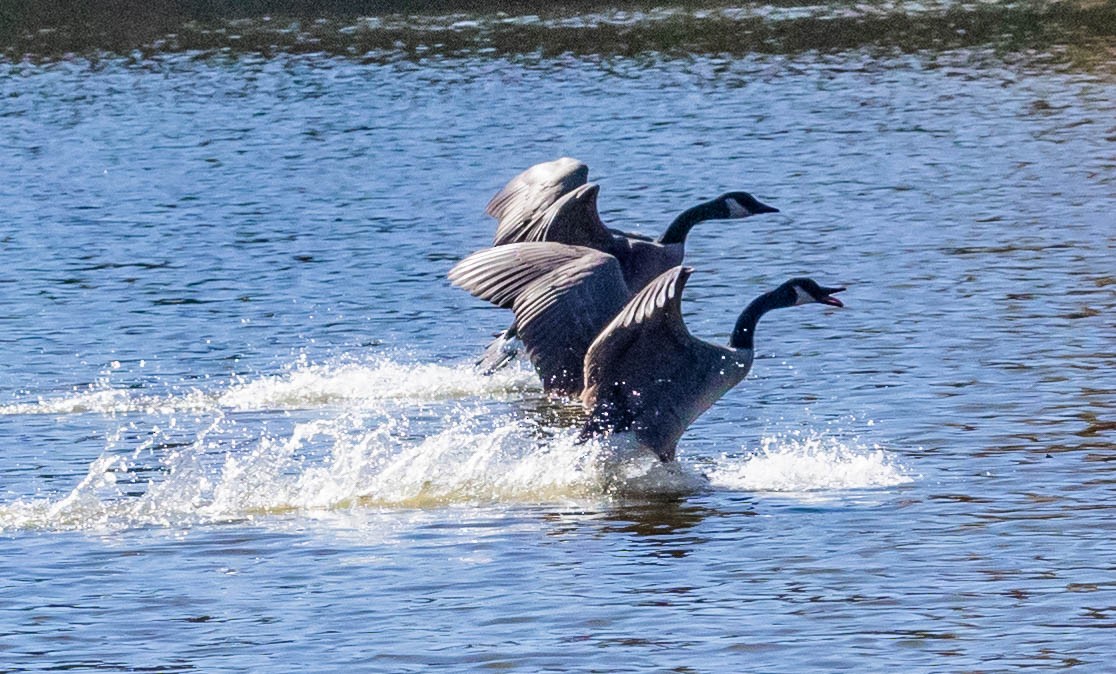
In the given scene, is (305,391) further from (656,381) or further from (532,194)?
(656,381)

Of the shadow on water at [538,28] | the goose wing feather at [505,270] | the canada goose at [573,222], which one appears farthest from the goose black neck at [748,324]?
the shadow on water at [538,28]

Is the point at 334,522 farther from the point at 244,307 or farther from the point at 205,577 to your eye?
the point at 244,307

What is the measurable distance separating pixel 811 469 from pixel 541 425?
8.48ft

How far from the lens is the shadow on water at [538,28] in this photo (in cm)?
4622

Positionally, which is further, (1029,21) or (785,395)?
(1029,21)

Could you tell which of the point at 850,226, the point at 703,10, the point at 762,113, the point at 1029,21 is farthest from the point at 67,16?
the point at 850,226

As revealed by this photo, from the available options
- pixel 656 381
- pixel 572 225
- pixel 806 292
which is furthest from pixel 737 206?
pixel 656 381

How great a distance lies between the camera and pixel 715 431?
45.1 feet

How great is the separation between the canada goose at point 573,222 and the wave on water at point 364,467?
1216 millimetres

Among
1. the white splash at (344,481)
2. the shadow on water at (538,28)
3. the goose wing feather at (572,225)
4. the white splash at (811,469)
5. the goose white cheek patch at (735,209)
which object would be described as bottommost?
the shadow on water at (538,28)

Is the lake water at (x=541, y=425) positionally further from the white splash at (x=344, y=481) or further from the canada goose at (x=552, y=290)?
the canada goose at (x=552, y=290)

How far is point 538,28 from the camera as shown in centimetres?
5334

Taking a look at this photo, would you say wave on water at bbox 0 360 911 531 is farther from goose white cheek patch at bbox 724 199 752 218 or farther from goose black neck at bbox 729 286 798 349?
goose white cheek patch at bbox 724 199 752 218

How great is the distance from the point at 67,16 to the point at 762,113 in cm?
3346
